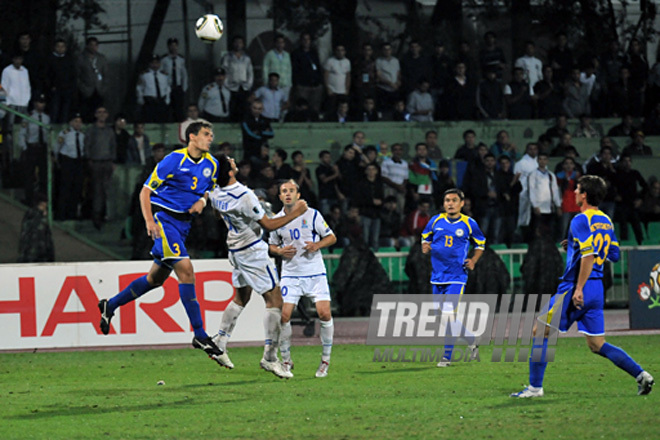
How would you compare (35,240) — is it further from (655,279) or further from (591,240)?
(591,240)

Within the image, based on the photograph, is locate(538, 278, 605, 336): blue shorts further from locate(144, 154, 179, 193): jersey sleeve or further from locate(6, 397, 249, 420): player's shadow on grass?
locate(144, 154, 179, 193): jersey sleeve

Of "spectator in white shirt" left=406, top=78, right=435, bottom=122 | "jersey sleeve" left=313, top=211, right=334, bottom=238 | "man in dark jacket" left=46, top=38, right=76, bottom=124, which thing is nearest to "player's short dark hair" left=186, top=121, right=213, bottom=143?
"jersey sleeve" left=313, top=211, right=334, bottom=238

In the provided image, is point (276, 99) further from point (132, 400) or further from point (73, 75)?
point (132, 400)

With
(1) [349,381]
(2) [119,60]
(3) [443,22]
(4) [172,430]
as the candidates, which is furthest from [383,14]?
(4) [172,430]

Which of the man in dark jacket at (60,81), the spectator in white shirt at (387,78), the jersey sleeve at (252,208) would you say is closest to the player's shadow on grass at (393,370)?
the jersey sleeve at (252,208)

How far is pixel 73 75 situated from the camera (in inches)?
749

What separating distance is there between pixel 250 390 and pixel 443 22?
644 inches

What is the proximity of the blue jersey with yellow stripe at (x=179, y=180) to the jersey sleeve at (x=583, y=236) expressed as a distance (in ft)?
11.8

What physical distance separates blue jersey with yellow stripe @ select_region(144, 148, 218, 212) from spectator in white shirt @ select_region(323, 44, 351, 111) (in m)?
11.5

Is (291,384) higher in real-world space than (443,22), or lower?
lower

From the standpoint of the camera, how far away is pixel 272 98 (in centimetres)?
2047

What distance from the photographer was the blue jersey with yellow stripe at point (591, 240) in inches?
320

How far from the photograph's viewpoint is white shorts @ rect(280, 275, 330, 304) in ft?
33.9

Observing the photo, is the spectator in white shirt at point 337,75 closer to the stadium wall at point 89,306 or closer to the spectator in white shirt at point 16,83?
the spectator in white shirt at point 16,83
